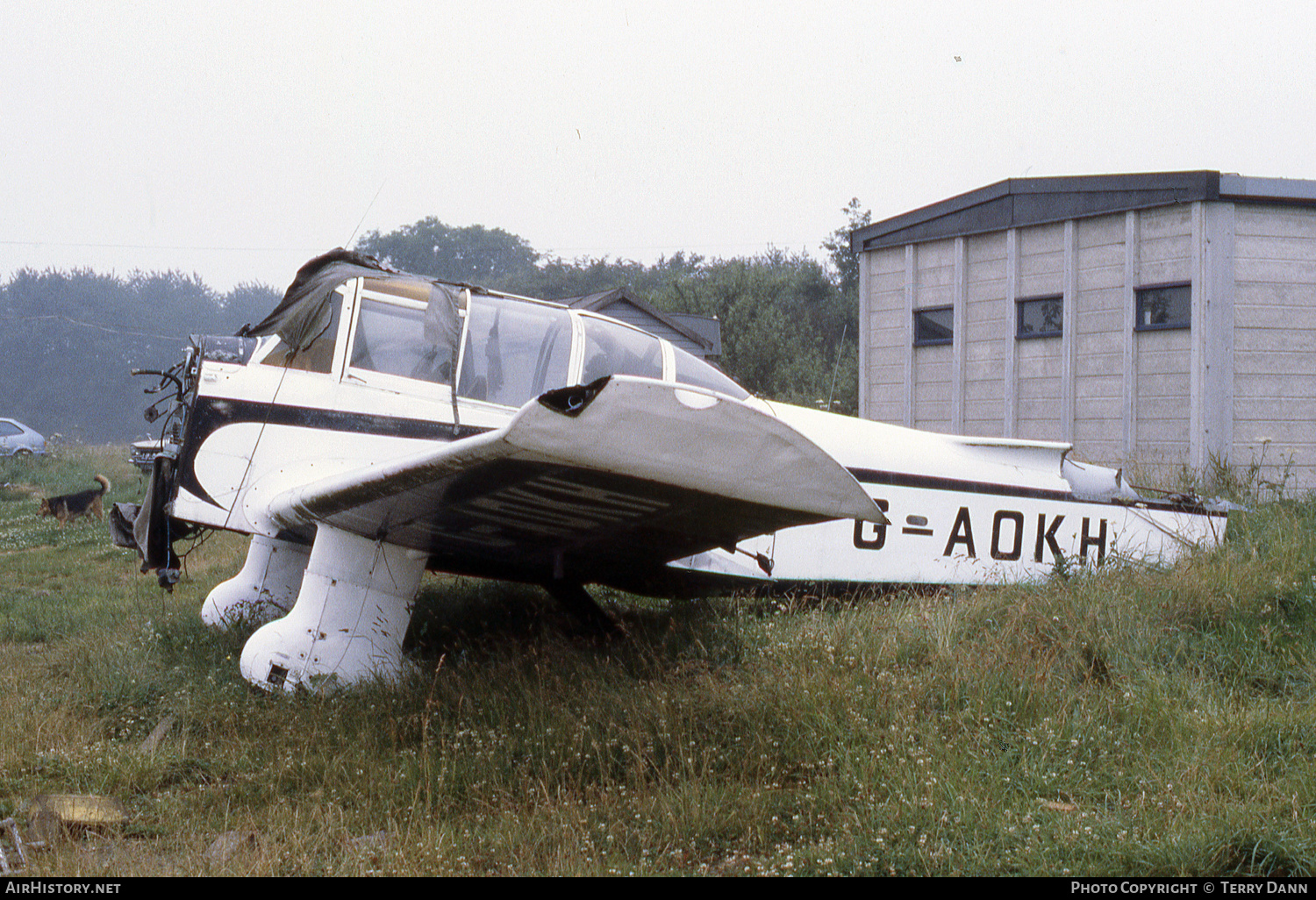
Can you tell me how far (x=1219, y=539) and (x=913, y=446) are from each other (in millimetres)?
2098

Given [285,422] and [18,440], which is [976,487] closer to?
[285,422]

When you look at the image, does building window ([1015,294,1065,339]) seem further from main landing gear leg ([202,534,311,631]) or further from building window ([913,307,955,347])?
main landing gear leg ([202,534,311,631])

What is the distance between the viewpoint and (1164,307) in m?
8.00

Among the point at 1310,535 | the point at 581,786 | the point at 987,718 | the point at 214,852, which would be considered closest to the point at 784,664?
the point at 987,718

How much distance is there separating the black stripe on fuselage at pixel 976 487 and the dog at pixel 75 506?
10.9 meters

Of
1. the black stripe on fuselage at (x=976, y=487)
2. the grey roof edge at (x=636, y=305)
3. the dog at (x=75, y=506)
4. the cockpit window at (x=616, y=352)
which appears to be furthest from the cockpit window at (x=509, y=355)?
the grey roof edge at (x=636, y=305)

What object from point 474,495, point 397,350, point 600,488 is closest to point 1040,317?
point 397,350

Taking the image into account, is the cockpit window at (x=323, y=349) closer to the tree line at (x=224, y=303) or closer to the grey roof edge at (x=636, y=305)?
the grey roof edge at (x=636, y=305)

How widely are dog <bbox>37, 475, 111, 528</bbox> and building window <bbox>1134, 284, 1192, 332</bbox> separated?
12.5 m

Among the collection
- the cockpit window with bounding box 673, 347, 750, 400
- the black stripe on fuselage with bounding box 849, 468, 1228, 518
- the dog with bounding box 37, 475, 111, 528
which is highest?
the cockpit window with bounding box 673, 347, 750, 400

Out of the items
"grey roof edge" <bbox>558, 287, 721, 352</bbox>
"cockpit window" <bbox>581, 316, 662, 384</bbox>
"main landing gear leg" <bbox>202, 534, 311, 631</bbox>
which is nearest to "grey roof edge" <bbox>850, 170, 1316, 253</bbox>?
"cockpit window" <bbox>581, 316, 662, 384</bbox>

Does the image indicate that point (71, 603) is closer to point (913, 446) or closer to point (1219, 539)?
point (913, 446)

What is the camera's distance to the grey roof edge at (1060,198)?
24.5 feet

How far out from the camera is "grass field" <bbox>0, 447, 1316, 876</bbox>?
238 centimetres
